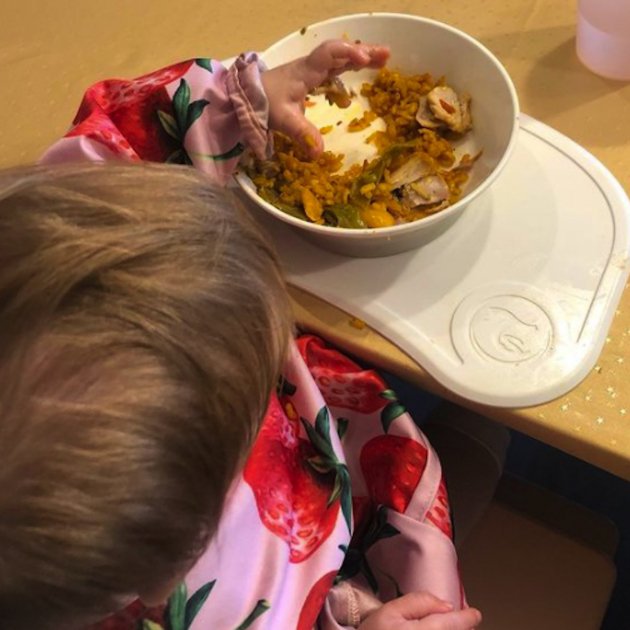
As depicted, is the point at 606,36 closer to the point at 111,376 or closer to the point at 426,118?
the point at 426,118

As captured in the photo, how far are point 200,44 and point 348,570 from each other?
48cm

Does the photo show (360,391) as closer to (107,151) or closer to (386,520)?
(386,520)

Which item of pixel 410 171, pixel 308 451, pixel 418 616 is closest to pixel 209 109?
pixel 410 171

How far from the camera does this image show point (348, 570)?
672 millimetres

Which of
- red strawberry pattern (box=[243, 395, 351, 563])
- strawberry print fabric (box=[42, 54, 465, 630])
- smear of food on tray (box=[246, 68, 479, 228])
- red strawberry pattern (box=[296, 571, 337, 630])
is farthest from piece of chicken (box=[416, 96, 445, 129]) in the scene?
red strawberry pattern (box=[296, 571, 337, 630])

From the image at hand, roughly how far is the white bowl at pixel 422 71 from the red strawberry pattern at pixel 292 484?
136mm

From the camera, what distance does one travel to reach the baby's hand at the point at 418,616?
58 cm

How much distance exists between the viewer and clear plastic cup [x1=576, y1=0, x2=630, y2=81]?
0.65 m

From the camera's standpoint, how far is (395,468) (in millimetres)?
650

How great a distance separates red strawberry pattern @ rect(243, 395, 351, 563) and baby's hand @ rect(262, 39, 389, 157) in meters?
0.20

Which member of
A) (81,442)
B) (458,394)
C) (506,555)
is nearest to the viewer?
(81,442)

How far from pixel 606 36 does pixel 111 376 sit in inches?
18.9

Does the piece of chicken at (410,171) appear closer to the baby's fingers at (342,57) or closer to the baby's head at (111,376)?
the baby's fingers at (342,57)

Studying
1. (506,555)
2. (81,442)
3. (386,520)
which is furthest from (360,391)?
(81,442)
